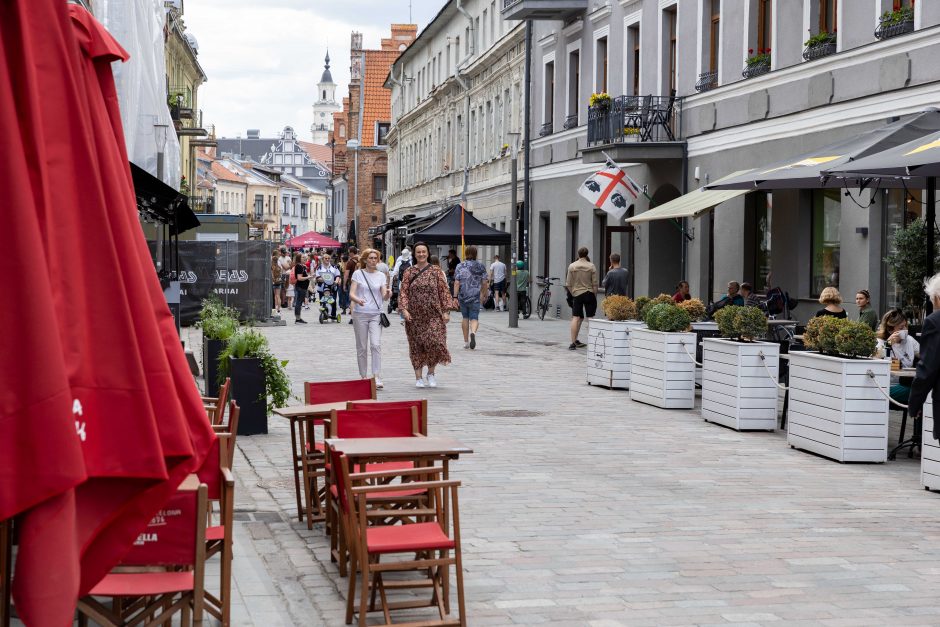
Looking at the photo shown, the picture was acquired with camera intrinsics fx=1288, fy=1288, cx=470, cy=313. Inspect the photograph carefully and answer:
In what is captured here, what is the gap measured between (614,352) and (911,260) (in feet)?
12.6

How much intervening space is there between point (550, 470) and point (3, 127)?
7572mm

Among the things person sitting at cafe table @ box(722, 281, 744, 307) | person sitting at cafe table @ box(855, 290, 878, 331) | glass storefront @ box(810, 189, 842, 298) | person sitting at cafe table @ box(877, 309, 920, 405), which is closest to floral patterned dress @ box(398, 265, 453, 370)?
person sitting at cafe table @ box(855, 290, 878, 331)

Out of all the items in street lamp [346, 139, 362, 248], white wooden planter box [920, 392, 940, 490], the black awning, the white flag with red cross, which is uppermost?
A: street lamp [346, 139, 362, 248]

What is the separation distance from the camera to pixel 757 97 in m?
22.1

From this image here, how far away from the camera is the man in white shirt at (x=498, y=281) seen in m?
38.4

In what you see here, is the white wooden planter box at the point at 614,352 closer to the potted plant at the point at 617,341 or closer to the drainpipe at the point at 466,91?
the potted plant at the point at 617,341

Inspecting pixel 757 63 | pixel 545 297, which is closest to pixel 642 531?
pixel 757 63

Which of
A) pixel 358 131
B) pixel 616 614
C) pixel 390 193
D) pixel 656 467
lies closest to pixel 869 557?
pixel 616 614

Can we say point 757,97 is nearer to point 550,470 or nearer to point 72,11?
point 550,470

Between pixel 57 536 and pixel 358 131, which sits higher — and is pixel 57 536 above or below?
below

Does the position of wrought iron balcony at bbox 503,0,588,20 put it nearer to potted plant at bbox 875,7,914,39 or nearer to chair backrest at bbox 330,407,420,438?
potted plant at bbox 875,7,914,39

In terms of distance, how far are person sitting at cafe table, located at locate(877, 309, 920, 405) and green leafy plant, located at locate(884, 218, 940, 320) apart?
7.58ft

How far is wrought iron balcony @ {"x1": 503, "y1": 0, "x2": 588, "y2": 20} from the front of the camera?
106 ft

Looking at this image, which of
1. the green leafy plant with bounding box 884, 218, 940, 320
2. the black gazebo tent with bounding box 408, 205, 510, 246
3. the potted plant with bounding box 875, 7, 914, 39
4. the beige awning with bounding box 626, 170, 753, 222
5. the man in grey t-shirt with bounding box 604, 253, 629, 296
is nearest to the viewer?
the green leafy plant with bounding box 884, 218, 940, 320
